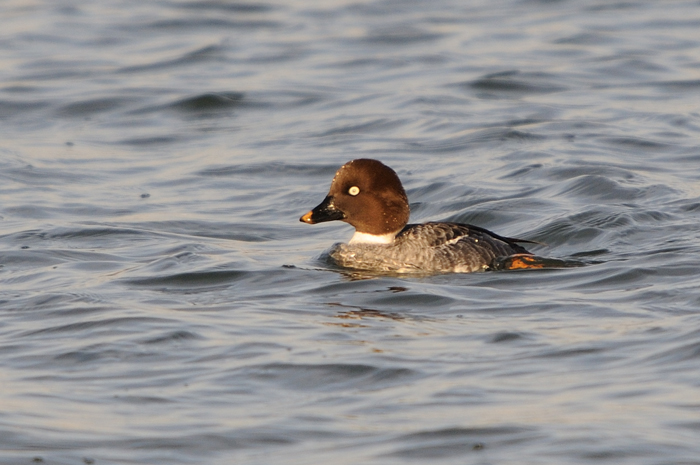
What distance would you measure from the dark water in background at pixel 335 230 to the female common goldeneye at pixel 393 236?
0.27 m

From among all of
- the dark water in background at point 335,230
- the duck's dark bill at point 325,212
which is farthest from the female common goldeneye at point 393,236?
the dark water in background at point 335,230

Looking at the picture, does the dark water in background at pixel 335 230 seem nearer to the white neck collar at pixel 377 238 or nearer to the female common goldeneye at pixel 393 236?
the female common goldeneye at pixel 393 236

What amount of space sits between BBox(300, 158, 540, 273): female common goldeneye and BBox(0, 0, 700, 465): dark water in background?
10.8 inches

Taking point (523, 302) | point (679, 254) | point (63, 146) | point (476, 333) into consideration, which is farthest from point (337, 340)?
point (63, 146)

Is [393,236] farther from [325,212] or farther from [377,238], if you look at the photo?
[325,212]

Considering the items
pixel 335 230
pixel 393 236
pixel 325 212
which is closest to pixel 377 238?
pixel 393 236

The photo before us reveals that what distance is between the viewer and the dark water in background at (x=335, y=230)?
236 inches

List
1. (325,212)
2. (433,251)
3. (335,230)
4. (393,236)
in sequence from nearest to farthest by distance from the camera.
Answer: (433,251), (325,212), (393,236), (335,230)

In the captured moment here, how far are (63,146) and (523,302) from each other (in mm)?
8798

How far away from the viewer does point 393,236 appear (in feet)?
32.3

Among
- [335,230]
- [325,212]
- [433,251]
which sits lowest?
[335,230]

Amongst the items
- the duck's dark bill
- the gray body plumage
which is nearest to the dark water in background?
the gray body plumage

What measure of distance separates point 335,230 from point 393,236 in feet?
6.98

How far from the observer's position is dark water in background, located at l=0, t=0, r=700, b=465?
19.7 feet
